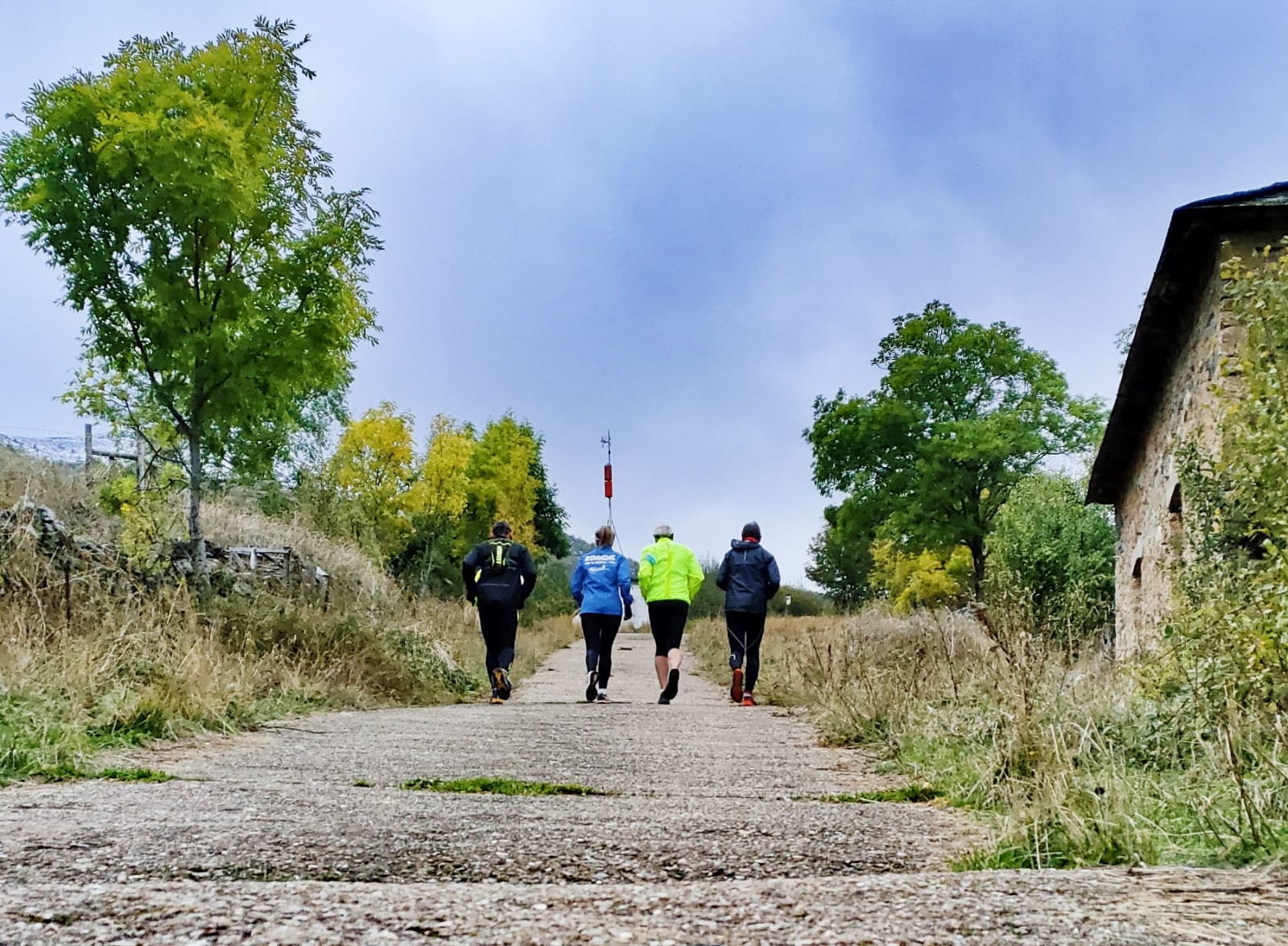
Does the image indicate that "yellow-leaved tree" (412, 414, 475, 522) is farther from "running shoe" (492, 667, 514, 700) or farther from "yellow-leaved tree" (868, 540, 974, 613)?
"running shoe" (492, 667, 514, 700)

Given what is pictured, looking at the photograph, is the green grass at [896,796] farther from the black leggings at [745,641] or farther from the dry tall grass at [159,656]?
the black leggings at [745,641]

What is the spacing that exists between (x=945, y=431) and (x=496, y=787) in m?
34.6

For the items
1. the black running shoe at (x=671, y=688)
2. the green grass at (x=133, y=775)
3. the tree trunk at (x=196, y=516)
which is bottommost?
the black running shoe at (x=671, y=688)

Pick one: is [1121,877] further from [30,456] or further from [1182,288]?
[30,456]

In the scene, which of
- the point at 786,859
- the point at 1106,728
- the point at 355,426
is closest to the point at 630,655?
the point at 355,426

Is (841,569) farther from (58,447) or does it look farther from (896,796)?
(896,796)

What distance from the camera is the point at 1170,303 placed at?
1220cm

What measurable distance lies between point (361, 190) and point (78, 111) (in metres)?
2.58

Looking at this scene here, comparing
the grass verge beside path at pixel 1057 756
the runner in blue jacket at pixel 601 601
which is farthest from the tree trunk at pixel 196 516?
the grass verge beside path at pixel 1057 756

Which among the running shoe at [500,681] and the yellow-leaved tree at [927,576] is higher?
the yellow-leaved tree at [927,576]

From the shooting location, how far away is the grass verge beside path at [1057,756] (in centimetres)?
316

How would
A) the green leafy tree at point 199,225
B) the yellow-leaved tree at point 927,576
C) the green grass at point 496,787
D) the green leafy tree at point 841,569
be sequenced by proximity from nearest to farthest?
the green grass at point 496,787, the green leafy tree at point 199,225, the yellow-leaved tree at point 927,576, the green leafy tree at point 841,569

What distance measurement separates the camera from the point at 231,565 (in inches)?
499

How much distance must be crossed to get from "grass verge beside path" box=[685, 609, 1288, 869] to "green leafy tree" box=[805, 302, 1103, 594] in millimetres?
28030
